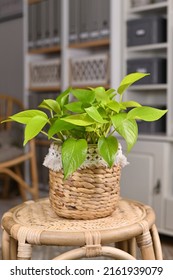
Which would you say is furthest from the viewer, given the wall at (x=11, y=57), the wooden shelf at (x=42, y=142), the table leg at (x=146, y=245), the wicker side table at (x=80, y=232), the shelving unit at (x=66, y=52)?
the wall at (x=11, y=57)

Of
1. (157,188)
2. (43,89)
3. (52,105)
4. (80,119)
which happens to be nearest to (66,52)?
(43,89)

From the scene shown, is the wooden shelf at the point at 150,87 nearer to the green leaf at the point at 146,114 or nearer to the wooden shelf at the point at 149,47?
the wooden shelf at the point at 149,47

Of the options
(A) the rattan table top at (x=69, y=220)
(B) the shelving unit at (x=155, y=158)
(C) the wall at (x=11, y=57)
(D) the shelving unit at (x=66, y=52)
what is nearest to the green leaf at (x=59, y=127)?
(A) the rattan table top at (x=69, y=220)

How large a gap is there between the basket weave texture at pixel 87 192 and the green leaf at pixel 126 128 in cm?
12

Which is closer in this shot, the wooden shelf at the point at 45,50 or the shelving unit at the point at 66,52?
the shelving unit at the point at 66,52

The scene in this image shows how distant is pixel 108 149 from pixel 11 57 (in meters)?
3.19

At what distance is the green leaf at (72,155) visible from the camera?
0.97 metres

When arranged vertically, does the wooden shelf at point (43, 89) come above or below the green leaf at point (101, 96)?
above

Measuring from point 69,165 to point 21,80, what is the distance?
3012 mm

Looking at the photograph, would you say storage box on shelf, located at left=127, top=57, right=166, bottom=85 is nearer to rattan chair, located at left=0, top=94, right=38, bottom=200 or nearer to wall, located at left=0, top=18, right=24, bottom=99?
rattan chair, located at left=0, top=94, right=38, bottom=200

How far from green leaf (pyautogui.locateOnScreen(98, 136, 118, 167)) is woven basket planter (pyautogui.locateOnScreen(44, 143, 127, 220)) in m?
0.05

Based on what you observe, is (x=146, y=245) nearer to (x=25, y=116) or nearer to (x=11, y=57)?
(x=25, y=116)
